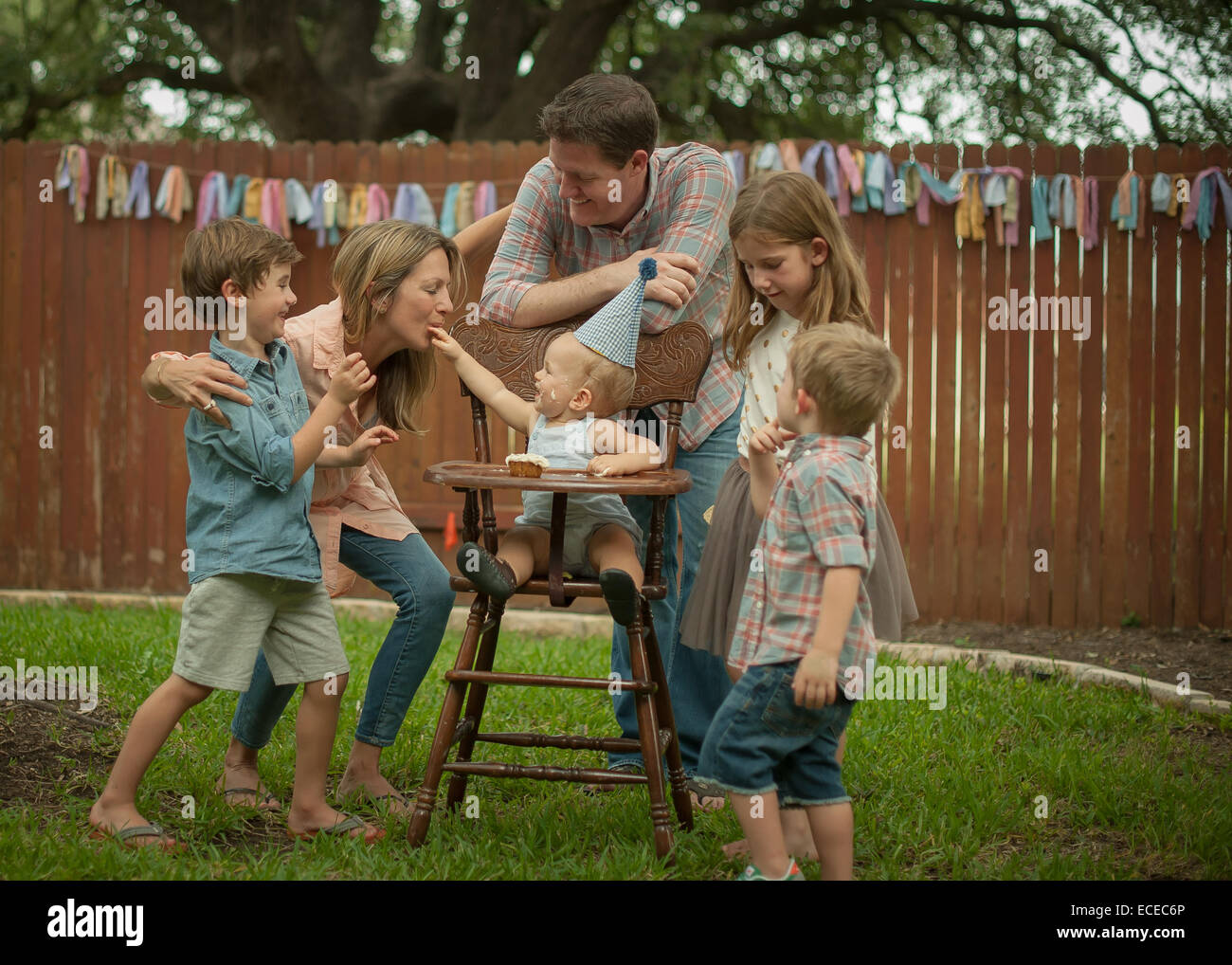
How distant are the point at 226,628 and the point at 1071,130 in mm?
9516

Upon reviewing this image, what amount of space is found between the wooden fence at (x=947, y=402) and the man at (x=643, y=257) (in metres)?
3.18

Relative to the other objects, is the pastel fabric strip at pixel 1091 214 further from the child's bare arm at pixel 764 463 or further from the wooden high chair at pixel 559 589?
the child's bare arm at pixel 764 463

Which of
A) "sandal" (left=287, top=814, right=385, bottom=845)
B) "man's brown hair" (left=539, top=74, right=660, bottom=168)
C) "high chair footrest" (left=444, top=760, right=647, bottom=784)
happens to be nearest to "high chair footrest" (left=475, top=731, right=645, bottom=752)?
"high chair footrest" (left=444, top=760, right=647, bottom=784)

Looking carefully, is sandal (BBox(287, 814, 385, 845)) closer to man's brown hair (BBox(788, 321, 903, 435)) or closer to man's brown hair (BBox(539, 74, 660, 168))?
man's brown hair (BBox(788, 321, 903, 435))

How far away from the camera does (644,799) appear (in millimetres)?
3410

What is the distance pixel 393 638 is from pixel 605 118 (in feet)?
4.93

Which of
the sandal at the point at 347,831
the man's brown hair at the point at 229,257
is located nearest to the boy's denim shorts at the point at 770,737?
the sandal at the point at 347,831

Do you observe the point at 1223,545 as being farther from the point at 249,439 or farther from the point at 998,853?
the point at 249,439

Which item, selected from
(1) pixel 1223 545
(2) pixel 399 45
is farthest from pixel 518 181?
(2) pixel 399 45

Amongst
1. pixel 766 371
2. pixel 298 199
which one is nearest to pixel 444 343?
pixel 766 371

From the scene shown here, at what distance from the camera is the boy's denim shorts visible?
98.8 inches

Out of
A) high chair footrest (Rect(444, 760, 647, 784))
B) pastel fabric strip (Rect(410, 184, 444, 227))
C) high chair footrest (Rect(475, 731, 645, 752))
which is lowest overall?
high chair footrest (Rect(444, 760, 647, 784))

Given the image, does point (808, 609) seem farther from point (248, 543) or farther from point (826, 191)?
point (826, 191)

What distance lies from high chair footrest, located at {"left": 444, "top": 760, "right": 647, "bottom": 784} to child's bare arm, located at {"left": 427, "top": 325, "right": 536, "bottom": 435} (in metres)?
0.89
